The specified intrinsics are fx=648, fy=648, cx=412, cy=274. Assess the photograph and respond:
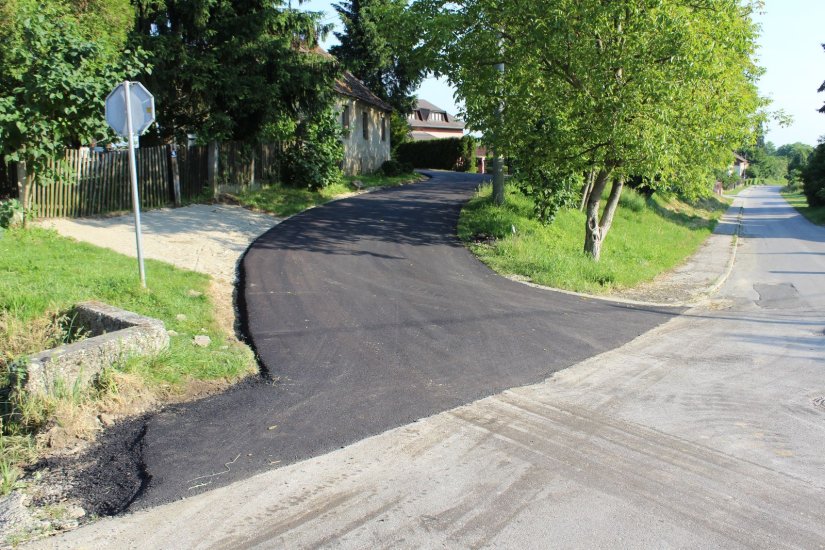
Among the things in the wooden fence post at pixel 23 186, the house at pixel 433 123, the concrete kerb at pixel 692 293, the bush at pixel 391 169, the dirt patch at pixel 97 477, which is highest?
the house at pixel 433 123

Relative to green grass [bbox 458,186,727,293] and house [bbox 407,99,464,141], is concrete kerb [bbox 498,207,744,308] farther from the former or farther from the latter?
house [bbox 407,99,464,141]

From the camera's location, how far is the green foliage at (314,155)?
2266 cm

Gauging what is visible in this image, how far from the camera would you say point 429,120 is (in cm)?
8381

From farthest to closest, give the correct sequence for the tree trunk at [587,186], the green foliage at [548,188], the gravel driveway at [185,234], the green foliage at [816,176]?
the green foliage at [816,176], the tree trunk at [587,186], the green foliage at [548,188], the gravel driveway at [185,234]

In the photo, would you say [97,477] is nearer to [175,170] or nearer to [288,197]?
[175,170]

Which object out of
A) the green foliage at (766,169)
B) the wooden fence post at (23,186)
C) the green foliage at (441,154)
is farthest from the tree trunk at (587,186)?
the green foliage at (766,169)

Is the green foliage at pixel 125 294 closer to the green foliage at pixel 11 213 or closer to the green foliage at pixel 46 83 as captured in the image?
the green foliage at pixel 11 213

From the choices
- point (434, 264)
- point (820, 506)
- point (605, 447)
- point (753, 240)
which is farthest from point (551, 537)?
point (753, 240)

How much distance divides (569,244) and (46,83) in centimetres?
1332

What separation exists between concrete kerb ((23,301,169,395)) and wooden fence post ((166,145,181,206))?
38.1ft

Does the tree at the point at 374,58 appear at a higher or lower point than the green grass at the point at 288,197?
higher

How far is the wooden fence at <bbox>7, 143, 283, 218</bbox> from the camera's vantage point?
13.7 m

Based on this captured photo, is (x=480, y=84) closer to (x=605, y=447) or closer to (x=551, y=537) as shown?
(x=605, y=447)

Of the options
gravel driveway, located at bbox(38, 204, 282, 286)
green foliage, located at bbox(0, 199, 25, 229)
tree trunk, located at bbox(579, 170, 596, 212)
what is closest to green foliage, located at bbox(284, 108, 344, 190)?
gravel driveway, located at bbox(38, 204, 282, 286)
